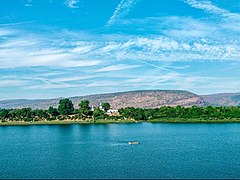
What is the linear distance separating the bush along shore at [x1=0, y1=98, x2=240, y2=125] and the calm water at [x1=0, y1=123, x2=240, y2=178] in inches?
2727

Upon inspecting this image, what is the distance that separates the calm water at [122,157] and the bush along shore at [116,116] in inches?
2727

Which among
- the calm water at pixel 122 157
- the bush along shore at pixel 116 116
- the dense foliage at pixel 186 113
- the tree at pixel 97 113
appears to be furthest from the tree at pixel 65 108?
the calm water at pixel 122 157

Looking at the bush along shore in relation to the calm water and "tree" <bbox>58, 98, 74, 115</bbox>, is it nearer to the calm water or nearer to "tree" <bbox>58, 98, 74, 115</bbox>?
"tree" <bbox>58, 98, 74, 115</bbox>

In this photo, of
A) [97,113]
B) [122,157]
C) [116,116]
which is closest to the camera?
[122,157]

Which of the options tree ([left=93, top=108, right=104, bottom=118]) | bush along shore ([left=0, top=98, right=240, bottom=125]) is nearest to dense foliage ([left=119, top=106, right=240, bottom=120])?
bush along shore ([left=0, top=98, right=240, bottom=125])

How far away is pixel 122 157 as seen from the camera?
7862 centimetres

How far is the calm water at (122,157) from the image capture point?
64.0m

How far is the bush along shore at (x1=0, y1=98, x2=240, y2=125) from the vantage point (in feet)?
597

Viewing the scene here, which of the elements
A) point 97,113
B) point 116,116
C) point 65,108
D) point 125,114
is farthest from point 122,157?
point 65,108

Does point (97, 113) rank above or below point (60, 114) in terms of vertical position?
below

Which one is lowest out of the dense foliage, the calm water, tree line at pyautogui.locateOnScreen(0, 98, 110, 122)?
the calm water

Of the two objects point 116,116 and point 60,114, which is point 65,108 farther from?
point 116,116

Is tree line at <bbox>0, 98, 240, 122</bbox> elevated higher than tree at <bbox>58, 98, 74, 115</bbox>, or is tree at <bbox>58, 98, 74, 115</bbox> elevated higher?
tree at <bbox>58, 98, 74, 115</bbox>

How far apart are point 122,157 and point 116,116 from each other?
374 ft
